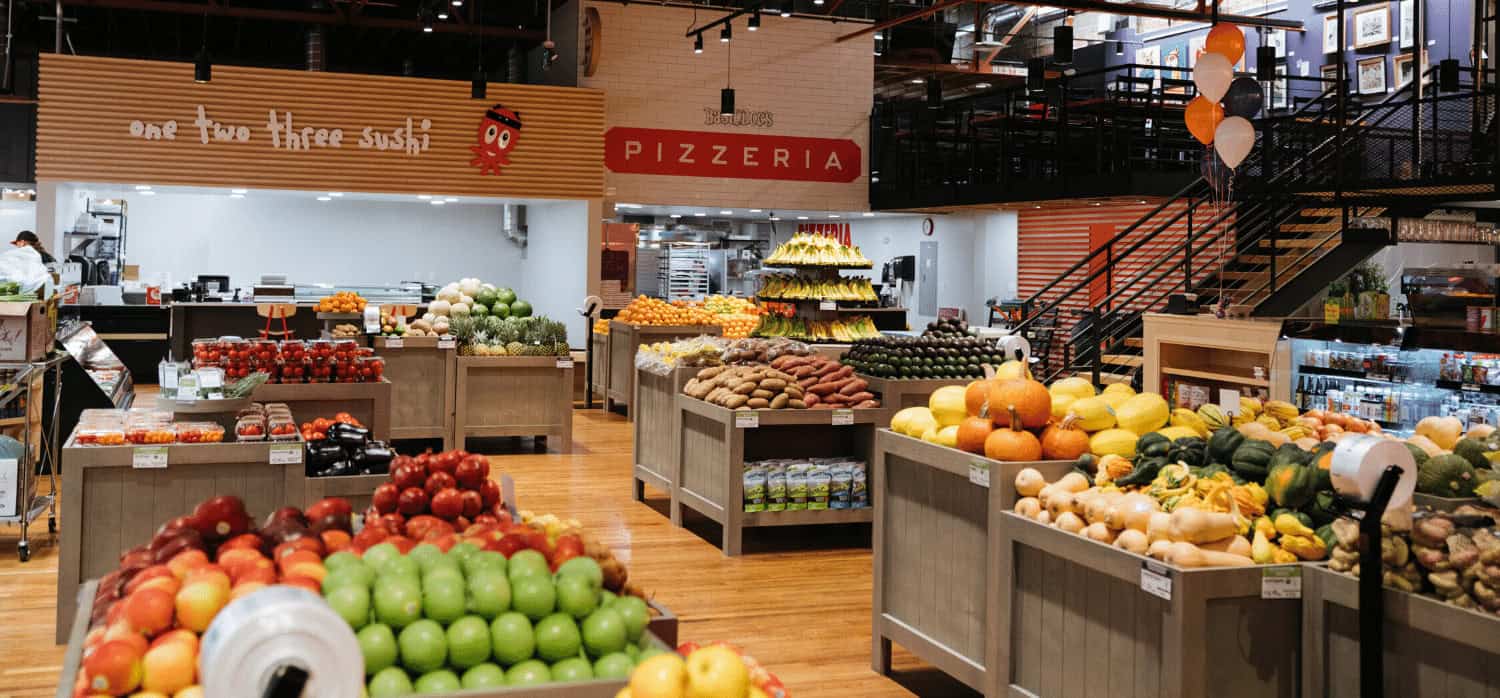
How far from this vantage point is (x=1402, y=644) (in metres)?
3.01

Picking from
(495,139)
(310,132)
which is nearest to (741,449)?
(495,139)

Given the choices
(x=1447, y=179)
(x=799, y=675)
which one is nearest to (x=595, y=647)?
(x=799, y=675)

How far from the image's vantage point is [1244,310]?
9.66 metres

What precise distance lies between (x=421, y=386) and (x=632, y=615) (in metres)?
7.73

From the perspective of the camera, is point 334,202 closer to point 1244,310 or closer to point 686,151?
point 686,151

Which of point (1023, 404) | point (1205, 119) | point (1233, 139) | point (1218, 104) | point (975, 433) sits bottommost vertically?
point (975, 433)

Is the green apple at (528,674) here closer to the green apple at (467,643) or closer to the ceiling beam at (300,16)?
the green apple at (467,643)

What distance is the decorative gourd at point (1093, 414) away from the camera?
425 cm

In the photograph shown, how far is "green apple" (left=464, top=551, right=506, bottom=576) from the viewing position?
232 centimetres

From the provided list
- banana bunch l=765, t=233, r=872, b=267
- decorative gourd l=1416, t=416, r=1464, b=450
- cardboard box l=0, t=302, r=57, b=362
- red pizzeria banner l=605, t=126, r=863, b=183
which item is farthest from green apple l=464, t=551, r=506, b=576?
red pizzeria banner l=605, t=126, r=863, b=183

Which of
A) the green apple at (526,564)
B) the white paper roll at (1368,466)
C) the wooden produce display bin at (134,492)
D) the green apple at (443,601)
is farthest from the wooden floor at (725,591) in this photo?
the green apple at (443,601)

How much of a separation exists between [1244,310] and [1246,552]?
6875 mm

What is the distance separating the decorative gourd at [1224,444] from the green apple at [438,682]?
2.54 m

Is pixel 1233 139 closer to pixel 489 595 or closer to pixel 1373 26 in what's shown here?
pixel 1373 26
